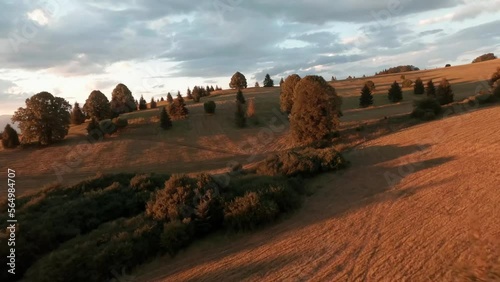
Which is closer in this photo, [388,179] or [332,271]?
[332,271]

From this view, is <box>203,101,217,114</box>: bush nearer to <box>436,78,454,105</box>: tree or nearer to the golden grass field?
the golden grass field

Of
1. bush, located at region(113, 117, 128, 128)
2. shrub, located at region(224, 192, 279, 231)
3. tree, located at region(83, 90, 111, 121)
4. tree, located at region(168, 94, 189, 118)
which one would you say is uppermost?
tree, located at region(83, 90, 111, 121)

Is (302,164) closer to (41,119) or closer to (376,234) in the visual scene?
(376,234)

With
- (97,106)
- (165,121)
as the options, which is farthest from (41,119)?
(165,121)

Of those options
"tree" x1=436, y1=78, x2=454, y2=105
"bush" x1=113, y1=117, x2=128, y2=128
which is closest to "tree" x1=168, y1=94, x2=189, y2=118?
"bush" x1=113, y1=117, x2=128, y2=128

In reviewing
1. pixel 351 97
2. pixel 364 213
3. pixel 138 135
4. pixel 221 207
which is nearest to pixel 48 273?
pixel 221 207

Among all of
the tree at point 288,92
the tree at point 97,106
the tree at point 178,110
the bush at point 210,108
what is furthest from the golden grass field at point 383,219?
the bush at point 210,108

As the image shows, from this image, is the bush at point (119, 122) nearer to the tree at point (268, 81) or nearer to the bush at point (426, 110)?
the bush at point (426, 110)

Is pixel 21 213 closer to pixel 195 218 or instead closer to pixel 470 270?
pixel 195 218
